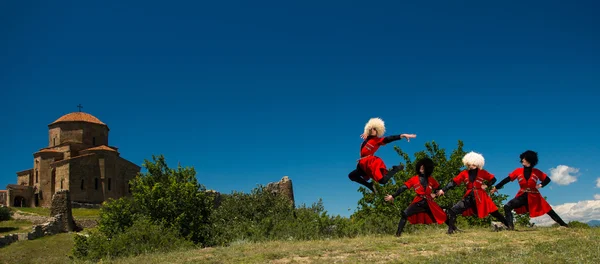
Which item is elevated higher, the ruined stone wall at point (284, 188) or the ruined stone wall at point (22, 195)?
the ruined stone wall at point (22, 195)

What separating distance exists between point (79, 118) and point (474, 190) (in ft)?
234

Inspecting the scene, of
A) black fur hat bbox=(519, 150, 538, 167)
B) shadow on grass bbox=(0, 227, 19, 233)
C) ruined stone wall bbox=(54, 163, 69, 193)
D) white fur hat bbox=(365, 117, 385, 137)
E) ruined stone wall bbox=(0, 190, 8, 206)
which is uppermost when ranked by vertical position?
ruined stone wall bbox=(54, 163, 69, 193)

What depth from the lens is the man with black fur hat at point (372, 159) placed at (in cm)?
1140

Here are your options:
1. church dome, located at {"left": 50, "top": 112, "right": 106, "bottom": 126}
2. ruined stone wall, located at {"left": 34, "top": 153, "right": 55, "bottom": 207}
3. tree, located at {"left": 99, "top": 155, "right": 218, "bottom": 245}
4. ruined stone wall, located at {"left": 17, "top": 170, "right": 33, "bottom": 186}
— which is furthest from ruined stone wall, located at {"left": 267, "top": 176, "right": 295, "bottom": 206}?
ruined stone wall, located at {"left": 17, "top": 170, "right": 33, "bottom": 186}

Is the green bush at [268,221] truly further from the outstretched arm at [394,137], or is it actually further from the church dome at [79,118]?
the church dome at [79,118]

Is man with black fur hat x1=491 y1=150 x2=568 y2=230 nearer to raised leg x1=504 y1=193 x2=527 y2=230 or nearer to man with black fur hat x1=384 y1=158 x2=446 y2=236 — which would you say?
raised leg x1=504 y1=193 x2=527 y2=230

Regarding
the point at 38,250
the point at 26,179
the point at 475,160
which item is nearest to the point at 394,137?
the point at 475,160

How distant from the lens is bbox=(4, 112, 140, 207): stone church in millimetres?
66500

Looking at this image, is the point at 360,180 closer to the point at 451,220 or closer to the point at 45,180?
the point at 451,220

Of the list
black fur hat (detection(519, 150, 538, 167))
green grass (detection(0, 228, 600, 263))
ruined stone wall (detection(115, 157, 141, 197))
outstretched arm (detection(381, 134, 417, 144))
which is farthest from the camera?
ruined stone wall (detection(115, 157, 141, 197))

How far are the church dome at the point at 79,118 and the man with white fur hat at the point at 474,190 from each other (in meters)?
69.8

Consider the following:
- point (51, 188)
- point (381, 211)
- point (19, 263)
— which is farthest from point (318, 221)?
point (51, 188)

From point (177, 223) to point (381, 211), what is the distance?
33.4ft

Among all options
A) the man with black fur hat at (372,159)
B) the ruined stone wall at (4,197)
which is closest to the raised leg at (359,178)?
the man with black fur hat at (372,159)
